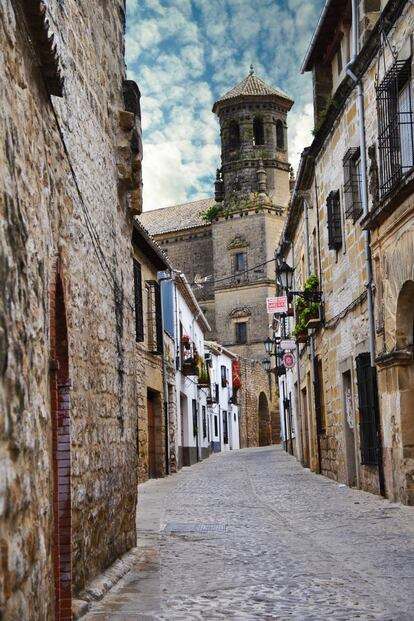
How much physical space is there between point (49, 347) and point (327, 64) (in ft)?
45.5

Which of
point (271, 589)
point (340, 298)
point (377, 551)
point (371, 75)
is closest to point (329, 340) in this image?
point (340, 298)

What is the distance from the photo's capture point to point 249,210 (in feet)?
195

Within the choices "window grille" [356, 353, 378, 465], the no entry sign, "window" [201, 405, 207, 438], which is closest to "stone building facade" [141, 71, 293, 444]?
"window" [201, 405, 207, 438]

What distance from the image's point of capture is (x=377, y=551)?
741 centimetres

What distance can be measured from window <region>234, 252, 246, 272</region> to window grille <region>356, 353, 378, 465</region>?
152 feet

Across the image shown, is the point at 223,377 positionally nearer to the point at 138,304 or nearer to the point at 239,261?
the point at 239,261

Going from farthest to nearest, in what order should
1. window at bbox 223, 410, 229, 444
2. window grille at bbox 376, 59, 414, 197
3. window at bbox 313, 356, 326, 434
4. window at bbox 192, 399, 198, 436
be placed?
window at bbox 223, 410, 229, 444
window at bbox 192, 399, 198, 436
window at bbox 313, 356, 326, 434
window grille at bbox 376, 59, 414, 197

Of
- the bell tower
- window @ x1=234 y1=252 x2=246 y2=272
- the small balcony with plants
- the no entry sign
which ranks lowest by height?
the small balcony with plants

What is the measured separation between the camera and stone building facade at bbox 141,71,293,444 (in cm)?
5878

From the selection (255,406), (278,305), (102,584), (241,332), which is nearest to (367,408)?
(102,584)

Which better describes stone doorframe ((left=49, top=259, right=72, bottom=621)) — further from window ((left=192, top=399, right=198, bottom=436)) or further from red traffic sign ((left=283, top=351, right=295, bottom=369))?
window ((left=192, top=399, right=198, bottom=436))

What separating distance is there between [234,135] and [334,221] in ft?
150

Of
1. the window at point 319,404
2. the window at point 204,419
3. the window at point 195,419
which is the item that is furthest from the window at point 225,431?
the window at point 319,404

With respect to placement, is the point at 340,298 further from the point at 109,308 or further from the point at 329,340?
the point at 109,308
